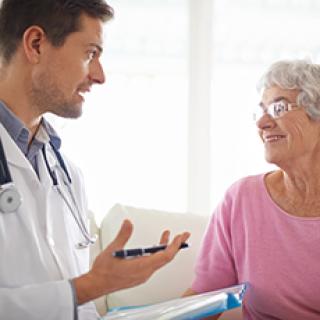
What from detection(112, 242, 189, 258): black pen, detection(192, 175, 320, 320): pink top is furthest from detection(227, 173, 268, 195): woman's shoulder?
detection(112, 242, 189, 258): black pen

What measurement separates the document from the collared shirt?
463 millimetres

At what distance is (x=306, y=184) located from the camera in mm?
1861

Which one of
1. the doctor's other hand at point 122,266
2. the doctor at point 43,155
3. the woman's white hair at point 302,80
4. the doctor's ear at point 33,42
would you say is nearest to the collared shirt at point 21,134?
the doctor at point 43,155

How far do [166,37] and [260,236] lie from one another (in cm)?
142

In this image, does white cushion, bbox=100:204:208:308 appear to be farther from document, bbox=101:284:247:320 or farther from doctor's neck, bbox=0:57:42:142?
doctor's neck, bbox=0:57:42:142

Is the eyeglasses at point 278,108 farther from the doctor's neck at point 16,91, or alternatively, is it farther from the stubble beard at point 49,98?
the doctor's neck at point 16,91

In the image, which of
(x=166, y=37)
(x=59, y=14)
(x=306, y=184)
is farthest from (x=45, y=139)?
(x=166, y=37)

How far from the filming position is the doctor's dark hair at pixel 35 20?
1.42 metres

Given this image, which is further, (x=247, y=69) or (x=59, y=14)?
(x=247, y=69)

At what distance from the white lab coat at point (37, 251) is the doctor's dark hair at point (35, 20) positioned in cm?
26

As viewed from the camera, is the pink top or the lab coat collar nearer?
the lab coat collar

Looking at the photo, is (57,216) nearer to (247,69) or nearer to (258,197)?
(258,197)

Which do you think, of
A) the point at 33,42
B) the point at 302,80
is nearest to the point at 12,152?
the point at 33,42

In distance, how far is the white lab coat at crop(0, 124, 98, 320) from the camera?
3.86ft
